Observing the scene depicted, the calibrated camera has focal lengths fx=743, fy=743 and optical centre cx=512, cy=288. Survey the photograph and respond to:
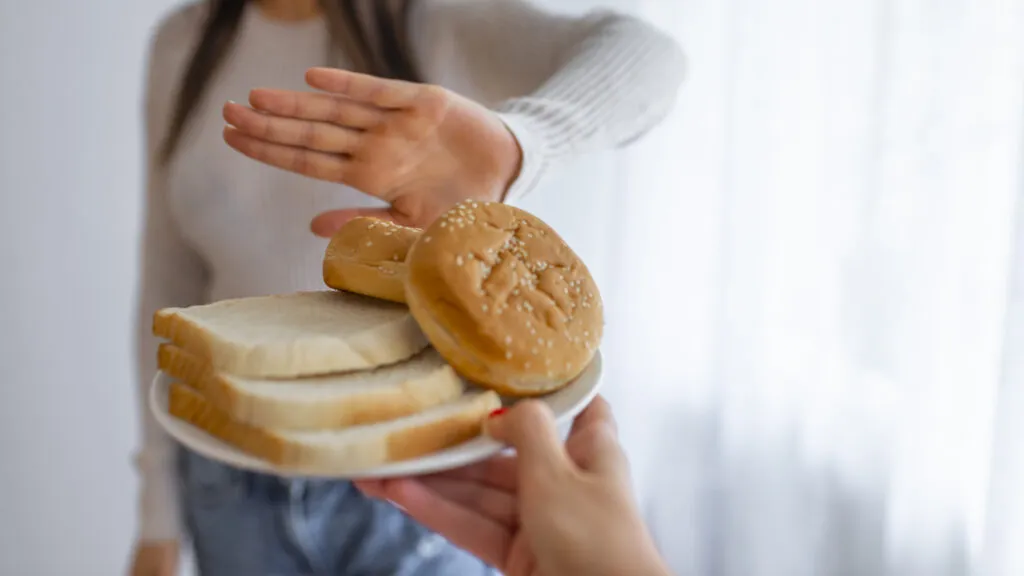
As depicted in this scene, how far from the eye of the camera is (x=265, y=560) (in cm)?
96

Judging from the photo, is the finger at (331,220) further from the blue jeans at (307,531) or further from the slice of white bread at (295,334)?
the blue jeans at (307,531)

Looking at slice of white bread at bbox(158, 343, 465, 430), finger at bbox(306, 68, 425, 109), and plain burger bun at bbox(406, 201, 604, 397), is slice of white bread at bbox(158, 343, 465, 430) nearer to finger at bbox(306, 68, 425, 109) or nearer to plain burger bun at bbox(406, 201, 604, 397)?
plain burger bun at bbox(406, 201, 604, 397)

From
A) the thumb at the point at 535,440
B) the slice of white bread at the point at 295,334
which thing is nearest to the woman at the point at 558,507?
the thumb at the point at 535,440

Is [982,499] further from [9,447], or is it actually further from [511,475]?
[9,447]

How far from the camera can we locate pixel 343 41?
1.19 meters

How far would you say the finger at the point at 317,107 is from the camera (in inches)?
31.9

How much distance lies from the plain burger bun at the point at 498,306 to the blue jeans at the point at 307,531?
0.38 meters

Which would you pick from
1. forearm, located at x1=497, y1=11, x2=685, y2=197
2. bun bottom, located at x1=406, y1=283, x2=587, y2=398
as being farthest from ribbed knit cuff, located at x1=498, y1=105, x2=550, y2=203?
bun bottom, located at x1=406, y1=283, x2=587, y2=398

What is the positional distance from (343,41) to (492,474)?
80 centimetres

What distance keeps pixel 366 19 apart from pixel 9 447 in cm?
106

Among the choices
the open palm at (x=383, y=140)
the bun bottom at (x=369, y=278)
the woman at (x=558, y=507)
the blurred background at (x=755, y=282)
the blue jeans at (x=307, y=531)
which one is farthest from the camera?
the blurred background at (x=755, y=282)

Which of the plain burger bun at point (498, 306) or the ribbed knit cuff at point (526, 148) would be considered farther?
the ribbed knit cuff at point (526, 148)

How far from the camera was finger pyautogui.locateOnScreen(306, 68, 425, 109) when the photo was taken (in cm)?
80

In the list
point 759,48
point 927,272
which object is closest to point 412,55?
point 759,48
